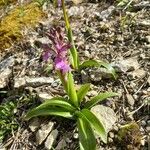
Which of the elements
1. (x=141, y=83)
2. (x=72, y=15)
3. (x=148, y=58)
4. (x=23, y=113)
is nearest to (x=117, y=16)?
(x=72, y=15)

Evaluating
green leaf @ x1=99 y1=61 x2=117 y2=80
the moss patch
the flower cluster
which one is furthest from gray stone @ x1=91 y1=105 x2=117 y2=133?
the moss patch

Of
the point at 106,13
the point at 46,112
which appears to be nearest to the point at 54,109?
the point at 46,112

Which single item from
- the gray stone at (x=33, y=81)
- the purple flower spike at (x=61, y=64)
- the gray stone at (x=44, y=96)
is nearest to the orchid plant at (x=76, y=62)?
the gray stone at (x=33, y=81)

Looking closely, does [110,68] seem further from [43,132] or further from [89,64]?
[43,132]

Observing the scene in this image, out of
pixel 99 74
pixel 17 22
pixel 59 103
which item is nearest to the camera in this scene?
pixel 59 103

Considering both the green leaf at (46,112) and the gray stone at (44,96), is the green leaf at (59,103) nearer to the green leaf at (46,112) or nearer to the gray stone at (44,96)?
the green leaf at (46,112)

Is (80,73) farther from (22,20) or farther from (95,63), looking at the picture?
(22,20)

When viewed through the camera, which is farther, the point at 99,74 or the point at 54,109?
the point at 99,74
